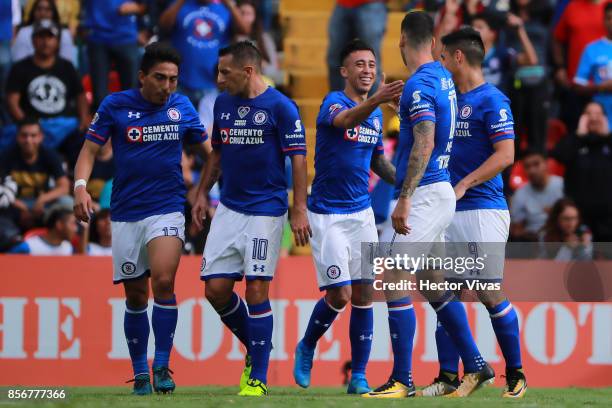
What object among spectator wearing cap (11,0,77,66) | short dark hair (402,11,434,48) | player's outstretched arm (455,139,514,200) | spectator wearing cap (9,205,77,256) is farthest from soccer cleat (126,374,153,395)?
spectator wearing cap (11,0,77,66)

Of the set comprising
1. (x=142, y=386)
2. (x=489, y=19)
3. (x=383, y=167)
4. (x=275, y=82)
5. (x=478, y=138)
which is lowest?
(x=142, y=386)

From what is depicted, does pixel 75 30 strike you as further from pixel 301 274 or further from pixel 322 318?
pixel 322 318

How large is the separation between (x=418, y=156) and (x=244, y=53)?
5.50 feet

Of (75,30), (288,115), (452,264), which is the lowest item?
(452,264)

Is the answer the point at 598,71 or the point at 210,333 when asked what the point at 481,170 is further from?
the point at 598,71

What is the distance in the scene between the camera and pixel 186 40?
55.1 feet

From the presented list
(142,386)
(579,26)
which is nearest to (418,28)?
(142,386)

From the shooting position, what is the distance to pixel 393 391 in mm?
10203

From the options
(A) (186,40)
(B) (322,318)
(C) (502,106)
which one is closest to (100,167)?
(A) (186,40)

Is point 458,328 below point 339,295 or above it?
below

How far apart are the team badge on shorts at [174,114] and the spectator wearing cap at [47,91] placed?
18.3 ft

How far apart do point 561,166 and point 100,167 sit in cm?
532

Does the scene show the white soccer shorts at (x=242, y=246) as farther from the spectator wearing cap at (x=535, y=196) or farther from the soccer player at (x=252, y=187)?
the spectator wearing cap at (x=535, y=196)

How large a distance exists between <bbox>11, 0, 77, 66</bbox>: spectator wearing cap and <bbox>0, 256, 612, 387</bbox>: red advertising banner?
4008 millimetres
